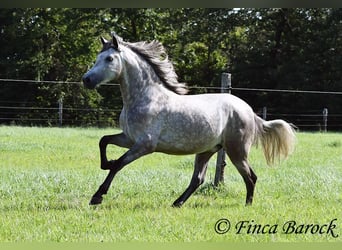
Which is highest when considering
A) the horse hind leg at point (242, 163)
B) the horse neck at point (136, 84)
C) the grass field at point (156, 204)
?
the horse neck at point (136, 84)

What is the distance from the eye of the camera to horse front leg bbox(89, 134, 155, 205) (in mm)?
5301

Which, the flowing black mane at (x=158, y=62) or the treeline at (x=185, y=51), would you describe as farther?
the treeline at (x=185, y=51)

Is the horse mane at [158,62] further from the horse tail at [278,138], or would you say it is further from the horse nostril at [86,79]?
the horse tail at [278,138]

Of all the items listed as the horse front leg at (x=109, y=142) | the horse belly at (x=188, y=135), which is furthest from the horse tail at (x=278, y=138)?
the horse front leg at (x=109, y=142)

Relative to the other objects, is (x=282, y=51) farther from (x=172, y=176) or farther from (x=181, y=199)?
(x=181, y=199)

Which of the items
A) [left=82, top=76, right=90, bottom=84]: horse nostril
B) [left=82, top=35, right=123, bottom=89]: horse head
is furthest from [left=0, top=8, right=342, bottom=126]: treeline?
[left=82, top=76, right=90, bottom=84]: horse nostril

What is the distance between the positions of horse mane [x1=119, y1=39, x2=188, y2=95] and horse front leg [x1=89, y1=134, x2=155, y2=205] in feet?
2.56

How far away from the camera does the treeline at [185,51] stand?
24.4m

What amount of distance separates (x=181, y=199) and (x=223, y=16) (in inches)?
977

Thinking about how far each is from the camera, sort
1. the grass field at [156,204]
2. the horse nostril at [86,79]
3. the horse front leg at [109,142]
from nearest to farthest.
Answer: the grass field at [156,204]
the horse nostril at [86,79]
the horse front leg at [109,142]

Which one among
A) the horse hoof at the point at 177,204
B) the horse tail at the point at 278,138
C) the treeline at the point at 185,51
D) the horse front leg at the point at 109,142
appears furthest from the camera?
the treeline at the point at 185,51

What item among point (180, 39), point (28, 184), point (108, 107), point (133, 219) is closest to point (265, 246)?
point (133, 219)

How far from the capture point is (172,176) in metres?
7.61

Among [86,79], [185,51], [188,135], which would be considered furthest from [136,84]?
[185,51]
